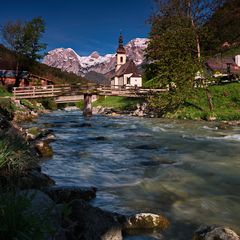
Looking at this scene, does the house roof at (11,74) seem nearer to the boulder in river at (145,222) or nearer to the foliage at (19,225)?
the boulder in river at (145,222)

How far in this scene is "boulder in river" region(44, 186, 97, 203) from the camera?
6.79m

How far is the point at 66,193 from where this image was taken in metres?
7.01

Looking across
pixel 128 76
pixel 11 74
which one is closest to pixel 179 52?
pixel 11 74

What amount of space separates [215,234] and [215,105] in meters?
28.2

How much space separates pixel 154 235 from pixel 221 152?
8665mm

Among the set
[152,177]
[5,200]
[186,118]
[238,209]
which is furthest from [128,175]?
[186,118]

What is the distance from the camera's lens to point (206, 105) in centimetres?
3281

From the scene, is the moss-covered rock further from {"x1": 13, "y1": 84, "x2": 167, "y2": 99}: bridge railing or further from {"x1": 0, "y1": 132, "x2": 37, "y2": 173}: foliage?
{"x1": 13, "y1": 84, "x2": 167, "y2": 99}: bridge railing

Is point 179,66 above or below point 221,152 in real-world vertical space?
above

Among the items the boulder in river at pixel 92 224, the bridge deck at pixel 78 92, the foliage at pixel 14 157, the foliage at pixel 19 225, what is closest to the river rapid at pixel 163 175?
the boulder in river at pixel 92 224

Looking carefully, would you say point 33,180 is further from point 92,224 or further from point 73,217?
point 92,224

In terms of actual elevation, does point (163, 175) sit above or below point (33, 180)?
below

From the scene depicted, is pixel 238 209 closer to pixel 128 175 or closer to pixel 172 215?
pixel 172 215

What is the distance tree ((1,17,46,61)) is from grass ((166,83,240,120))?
1365 inches
